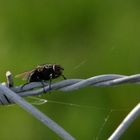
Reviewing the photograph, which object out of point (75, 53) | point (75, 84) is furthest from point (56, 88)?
point (75, 53)

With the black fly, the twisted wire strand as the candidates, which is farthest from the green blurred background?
the twisted wire strand

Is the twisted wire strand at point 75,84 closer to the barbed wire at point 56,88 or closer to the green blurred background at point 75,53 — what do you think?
the barbed wire at point 56,88

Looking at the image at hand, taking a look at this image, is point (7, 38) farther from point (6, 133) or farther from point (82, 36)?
point (6, 133)

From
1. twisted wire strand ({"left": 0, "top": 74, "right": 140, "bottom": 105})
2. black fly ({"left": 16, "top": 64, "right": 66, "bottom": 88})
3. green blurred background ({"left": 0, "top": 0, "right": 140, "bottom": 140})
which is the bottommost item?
green blurred background ({"left": 0, "top": 0, "right": 140, "bottom": 140})

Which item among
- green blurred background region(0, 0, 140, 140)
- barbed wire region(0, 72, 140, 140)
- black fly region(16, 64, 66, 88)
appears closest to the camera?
barbed wire region(0, 72, 140, 140)

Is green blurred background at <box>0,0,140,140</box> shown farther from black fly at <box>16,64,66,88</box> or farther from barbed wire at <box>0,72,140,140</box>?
barbed wire at <box>0,72,140,140</box>

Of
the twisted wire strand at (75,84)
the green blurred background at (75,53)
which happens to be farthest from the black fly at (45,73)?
Answer: the green blurred background at (75,53)

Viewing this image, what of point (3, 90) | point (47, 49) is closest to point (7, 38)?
point (47, 49)
